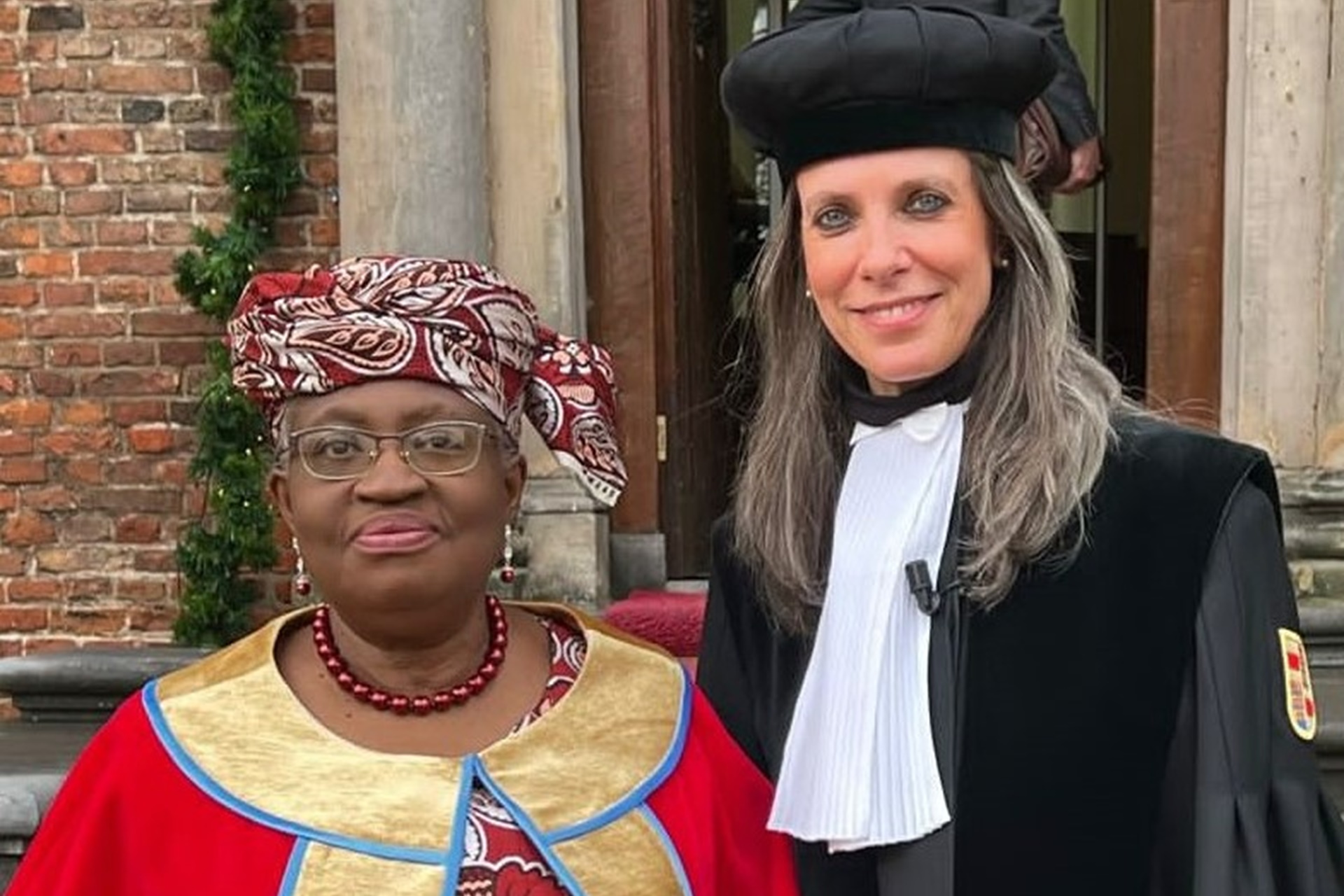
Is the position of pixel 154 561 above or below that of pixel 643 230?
below

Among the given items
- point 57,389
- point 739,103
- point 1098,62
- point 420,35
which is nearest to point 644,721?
point 739,103

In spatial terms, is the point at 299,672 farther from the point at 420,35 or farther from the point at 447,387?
the point at 420,35

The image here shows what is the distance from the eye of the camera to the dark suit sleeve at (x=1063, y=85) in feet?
7.00

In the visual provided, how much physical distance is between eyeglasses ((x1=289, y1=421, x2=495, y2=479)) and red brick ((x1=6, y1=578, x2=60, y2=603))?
11.0 ft

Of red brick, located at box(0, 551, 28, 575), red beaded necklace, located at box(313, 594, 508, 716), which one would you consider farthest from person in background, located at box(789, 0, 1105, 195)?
red brick, located at box(0, 551, 28, 575)

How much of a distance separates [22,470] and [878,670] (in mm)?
3497

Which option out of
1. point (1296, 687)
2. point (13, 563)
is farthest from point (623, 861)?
point (13, 563)

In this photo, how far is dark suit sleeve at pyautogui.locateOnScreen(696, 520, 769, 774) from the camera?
1.93m

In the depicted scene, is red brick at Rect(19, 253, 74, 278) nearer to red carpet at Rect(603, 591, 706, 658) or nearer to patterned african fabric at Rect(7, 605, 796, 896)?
red carpet at Rect(603, 591, 706, 658)

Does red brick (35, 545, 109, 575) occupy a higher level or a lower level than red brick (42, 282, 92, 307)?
lower

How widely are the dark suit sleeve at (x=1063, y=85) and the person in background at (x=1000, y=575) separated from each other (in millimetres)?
396

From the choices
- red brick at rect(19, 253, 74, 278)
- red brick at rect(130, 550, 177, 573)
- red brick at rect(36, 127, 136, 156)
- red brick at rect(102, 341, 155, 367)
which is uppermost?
red brick at rect(36, 127, 136, 156)

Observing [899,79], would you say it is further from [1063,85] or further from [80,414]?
[80,414]

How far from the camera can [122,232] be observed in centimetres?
443
